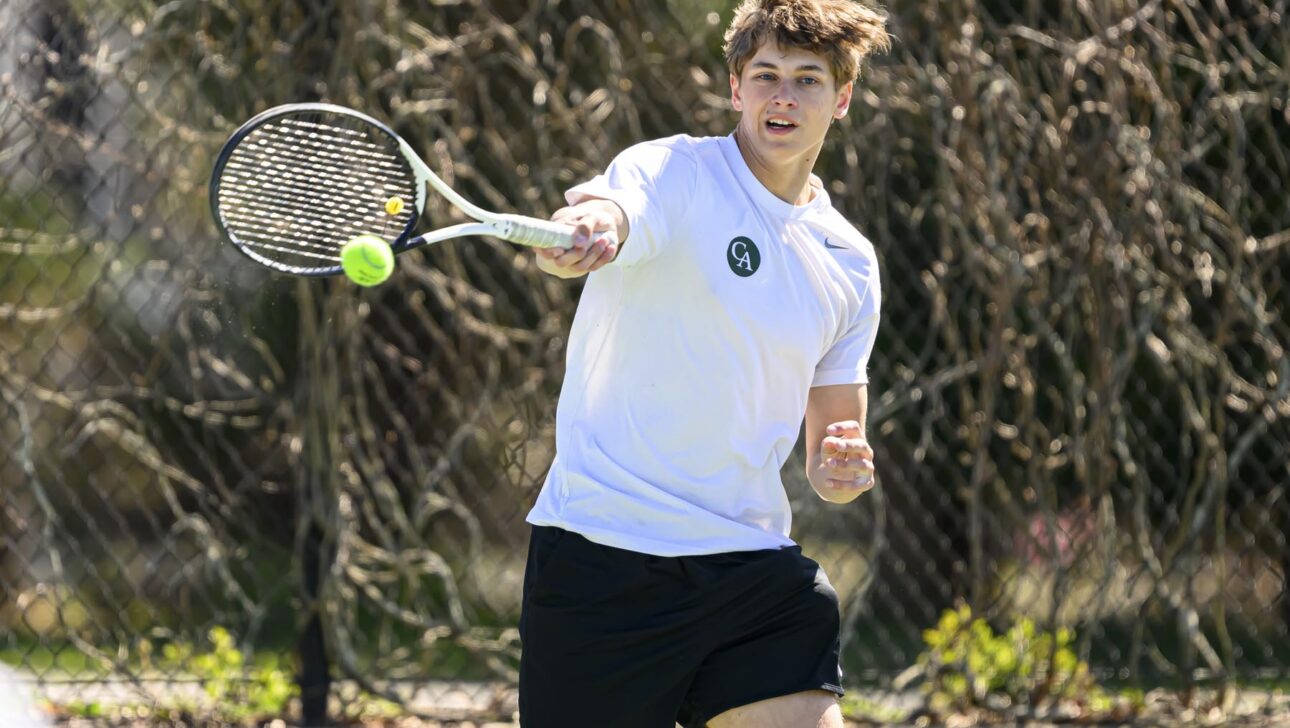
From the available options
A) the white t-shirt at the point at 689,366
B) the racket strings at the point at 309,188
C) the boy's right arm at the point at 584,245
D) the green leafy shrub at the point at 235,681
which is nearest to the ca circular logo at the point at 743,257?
the white t-shirt at the point at 689,366

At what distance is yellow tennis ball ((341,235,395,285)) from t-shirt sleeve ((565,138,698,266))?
31 centimetres

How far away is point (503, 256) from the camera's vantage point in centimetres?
397

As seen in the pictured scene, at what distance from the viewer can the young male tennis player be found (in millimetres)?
2268

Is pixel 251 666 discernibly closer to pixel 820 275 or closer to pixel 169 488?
pixel 169 488

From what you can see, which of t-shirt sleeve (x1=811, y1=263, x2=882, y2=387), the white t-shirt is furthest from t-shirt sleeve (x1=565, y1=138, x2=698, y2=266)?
t-shirt sleeve (x1=811, y1=263, x2=882, y2=387)

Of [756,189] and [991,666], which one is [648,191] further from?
[991,666]

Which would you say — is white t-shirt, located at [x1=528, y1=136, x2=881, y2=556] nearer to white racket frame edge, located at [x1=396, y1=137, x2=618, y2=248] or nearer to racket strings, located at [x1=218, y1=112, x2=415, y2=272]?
white racket frame edge, located at [x1=396, y1=137, x2=618, y2=248]

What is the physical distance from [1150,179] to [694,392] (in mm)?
2170

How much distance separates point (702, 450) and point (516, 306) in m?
1.81

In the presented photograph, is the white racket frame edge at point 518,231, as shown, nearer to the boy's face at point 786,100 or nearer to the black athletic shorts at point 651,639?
the boy's face at point 786,100

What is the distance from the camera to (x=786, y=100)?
2.33 meters

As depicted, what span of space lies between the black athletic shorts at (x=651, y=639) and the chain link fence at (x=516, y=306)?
5.26 ft

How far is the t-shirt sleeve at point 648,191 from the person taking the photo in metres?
2.14

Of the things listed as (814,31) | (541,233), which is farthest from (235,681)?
(814,31)
